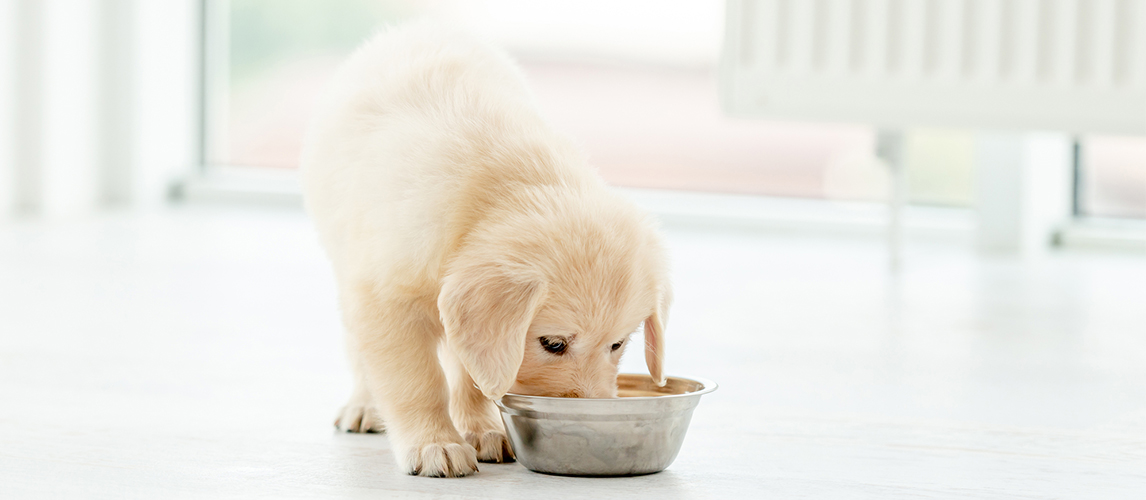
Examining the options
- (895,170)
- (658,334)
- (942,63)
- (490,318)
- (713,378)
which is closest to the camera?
(490,318)

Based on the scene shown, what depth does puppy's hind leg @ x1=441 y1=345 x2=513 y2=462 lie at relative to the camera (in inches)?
57.4

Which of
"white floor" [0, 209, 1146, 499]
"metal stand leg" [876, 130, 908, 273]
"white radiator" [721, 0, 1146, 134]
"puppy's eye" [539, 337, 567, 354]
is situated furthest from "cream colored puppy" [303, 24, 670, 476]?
"metal stand leg" [876, 130, 908, 273]

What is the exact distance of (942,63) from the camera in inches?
116

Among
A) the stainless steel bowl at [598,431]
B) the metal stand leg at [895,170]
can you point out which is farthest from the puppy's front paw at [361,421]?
the metal stand leg at [895,170]

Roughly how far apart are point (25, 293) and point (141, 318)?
1.32ft

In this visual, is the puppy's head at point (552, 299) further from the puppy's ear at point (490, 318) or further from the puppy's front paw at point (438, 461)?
the puppy's front paw at point (438, 461)

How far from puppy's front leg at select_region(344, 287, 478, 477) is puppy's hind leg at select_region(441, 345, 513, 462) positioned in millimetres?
72

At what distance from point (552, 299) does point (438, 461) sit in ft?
0.76

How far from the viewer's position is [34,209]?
4.16 meters

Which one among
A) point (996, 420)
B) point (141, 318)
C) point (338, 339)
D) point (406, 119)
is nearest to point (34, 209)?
point (141, 318)

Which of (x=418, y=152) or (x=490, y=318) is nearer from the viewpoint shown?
(x=490, y=318)

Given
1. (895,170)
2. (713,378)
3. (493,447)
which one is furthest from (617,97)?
(493,447)

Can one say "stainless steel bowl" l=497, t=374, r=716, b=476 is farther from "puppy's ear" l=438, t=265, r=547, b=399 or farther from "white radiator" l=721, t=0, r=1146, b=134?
"white radiator" l=721, t=0, r=1146, b=134

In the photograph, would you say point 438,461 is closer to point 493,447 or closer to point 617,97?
point 493,447
